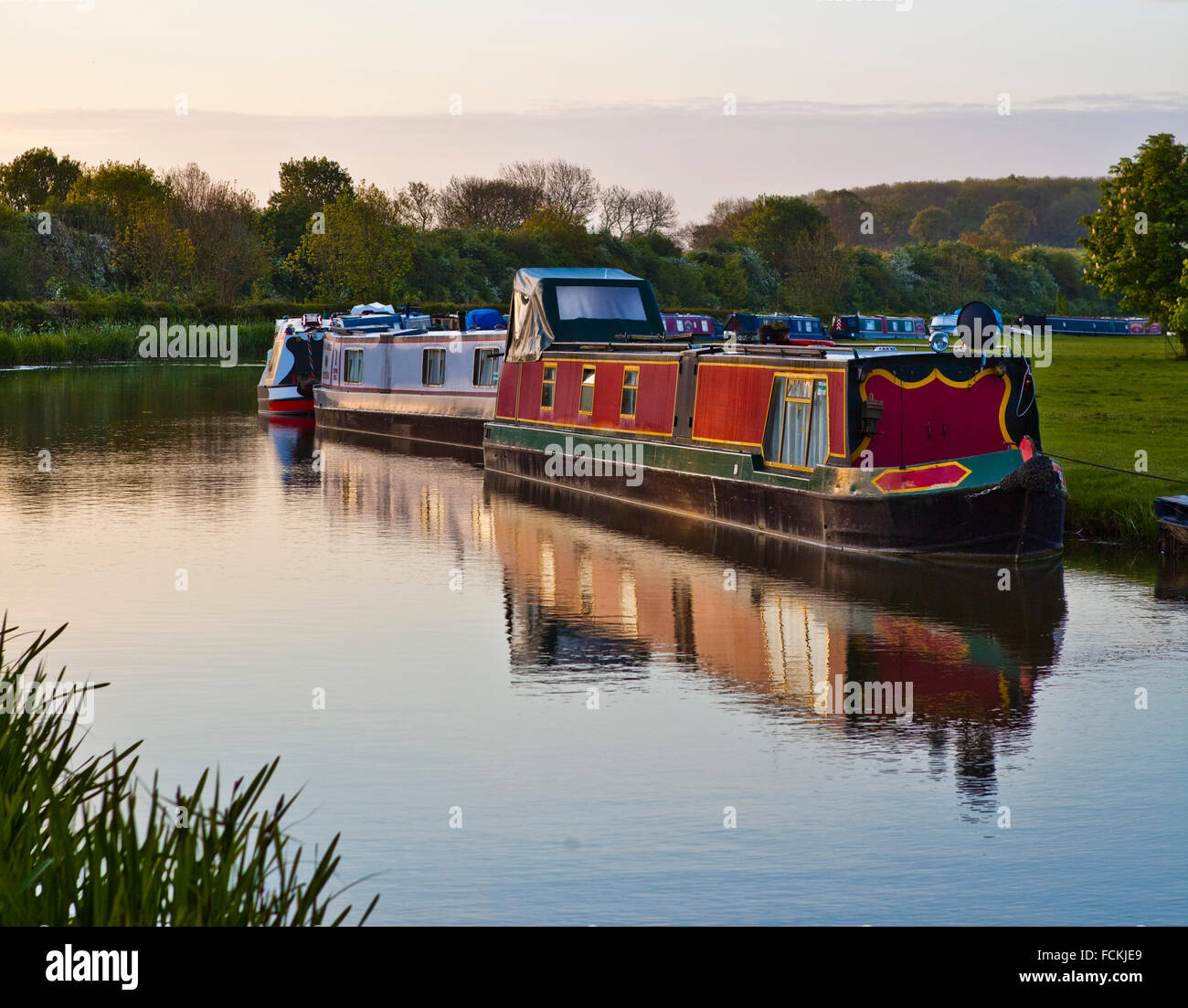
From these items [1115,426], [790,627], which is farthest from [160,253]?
[790,627]

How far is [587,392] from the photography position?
25.8 meters

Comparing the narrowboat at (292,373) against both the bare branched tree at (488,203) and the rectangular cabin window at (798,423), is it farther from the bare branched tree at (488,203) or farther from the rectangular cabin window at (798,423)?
the bare branched tree at (488,203)

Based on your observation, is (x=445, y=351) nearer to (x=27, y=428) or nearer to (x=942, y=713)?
(x=27, y=428)

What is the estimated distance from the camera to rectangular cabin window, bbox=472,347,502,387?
105 ft

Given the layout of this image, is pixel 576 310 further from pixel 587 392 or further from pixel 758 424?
pixel 758 424

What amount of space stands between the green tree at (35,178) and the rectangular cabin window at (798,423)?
10224cm

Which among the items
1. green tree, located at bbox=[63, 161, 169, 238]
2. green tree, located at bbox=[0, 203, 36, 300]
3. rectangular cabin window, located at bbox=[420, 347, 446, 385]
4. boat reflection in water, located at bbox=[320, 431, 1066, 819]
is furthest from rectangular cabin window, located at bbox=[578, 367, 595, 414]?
green tree, located at bbox=[63, 161, 169, 238]

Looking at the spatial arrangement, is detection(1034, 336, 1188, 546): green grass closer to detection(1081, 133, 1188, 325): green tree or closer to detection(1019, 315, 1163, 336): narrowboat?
detection(1081, 133, 1188, 325): green tree

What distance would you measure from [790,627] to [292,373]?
29.6 metres

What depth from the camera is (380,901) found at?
7.88 m

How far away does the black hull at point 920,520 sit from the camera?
687 inches

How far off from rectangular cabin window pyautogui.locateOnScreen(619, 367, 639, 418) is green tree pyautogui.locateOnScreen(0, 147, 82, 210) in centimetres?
9753
